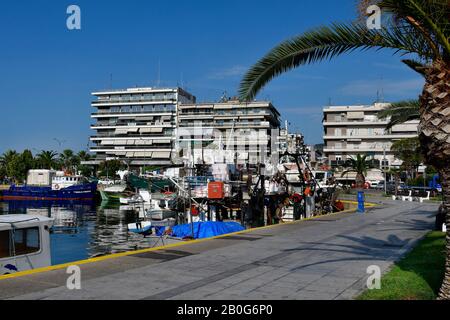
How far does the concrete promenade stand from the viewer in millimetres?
8719

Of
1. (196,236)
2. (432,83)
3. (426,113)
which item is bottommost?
(196,236)

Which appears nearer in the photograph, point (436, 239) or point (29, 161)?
point (436, 239)

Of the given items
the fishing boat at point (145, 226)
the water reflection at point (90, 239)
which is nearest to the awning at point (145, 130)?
the water reflection at point (90, 239)

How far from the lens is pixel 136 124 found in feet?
413

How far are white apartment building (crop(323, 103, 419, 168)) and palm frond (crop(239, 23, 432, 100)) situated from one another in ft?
293

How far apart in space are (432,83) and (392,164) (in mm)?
96995

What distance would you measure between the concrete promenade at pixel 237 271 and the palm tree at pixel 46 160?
114773 mm

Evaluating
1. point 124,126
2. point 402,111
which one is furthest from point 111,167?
point 402,111

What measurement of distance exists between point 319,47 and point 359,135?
9329 centimetres

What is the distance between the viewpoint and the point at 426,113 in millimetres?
7777

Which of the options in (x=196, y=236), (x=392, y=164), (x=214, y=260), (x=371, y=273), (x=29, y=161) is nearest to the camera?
(x=371, y=273)
